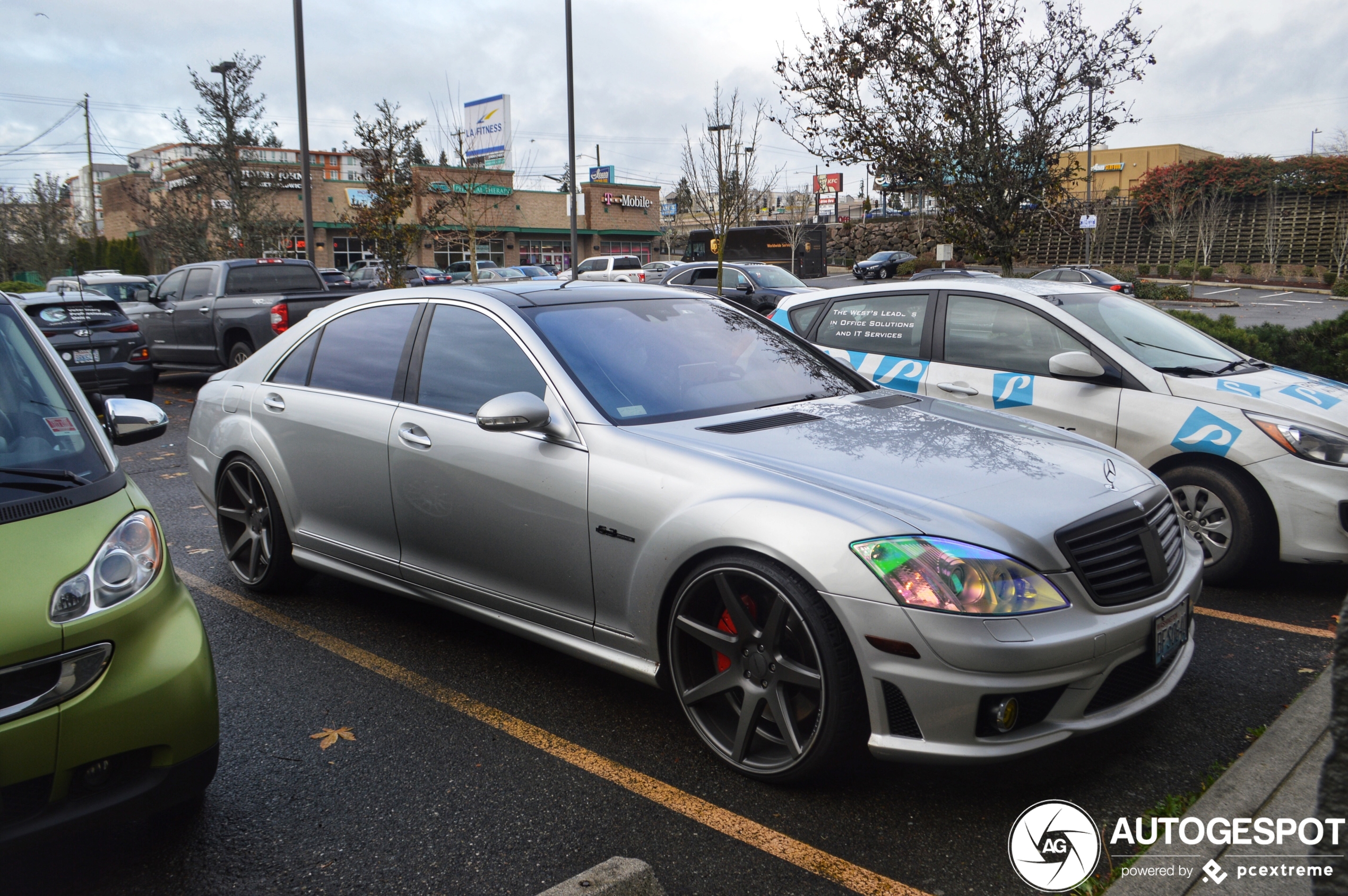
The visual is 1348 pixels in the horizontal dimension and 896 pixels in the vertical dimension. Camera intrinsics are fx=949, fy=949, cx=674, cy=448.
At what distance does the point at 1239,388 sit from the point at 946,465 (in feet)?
9.49

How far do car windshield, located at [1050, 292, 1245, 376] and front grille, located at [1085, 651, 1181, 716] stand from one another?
2.81 m

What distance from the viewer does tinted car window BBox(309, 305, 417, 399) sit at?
4363 millimetres

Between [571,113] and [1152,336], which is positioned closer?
[1152,336]

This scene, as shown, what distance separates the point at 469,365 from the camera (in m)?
4.04

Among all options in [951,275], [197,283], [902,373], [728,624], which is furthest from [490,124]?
[728,624]

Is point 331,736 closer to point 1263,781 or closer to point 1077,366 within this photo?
point 1263,781

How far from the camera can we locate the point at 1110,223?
167 feet

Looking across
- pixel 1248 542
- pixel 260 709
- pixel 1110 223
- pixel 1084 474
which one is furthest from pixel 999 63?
pixel 1110 223

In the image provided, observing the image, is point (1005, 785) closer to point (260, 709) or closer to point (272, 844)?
point (272, 844)

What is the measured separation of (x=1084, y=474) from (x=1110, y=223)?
177 ft

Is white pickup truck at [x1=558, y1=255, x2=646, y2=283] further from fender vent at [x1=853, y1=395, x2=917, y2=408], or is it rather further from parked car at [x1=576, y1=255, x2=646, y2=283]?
fender vent at [x1=853, y1=395, x2=917, y2=408]

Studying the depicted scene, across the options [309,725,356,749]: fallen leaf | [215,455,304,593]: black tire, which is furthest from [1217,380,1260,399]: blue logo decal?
[215,455,304,593]: black tire

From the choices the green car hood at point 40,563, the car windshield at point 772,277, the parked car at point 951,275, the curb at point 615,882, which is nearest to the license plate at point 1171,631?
the curb at point 615,882

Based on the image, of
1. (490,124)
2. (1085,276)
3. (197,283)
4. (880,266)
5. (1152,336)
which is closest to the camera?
(1152,336)
